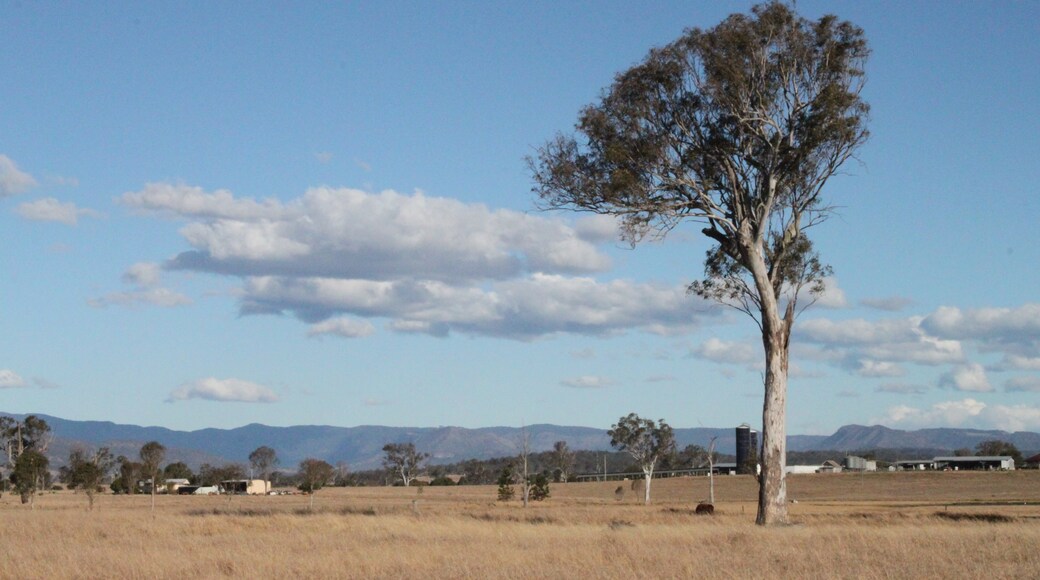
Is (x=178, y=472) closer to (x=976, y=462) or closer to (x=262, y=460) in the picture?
(x=262, y=460)

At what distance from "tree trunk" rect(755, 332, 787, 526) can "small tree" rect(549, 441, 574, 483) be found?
11198 centimetres

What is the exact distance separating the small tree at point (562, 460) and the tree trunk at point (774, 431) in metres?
112

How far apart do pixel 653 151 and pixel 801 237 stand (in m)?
6.12

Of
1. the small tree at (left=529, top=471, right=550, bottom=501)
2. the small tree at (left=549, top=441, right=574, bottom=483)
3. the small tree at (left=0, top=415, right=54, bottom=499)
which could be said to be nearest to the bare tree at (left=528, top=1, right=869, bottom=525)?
the small tree at (left=529, top=471, right=550, bottom=501)

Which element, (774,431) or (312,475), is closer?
(774,431)

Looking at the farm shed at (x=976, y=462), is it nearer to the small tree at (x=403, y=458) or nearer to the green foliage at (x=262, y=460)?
the small tree at (x=403, y=458)

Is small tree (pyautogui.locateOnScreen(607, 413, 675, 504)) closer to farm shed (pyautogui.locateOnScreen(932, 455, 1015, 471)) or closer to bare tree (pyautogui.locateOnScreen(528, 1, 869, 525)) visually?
bare tree (pyautogui.locateOnScreen(528, 1, 869, 525))

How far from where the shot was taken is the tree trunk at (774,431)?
30.2m

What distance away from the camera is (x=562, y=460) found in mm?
146125

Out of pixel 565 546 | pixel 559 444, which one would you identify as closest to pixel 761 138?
pixel 565 546

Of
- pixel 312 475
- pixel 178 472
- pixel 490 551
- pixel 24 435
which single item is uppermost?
pixel 24 435

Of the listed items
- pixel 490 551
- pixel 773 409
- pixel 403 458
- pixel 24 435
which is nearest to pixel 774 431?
pixel 773 409

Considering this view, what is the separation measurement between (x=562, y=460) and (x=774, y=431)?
11756 cm

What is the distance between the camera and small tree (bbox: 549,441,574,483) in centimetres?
14462
